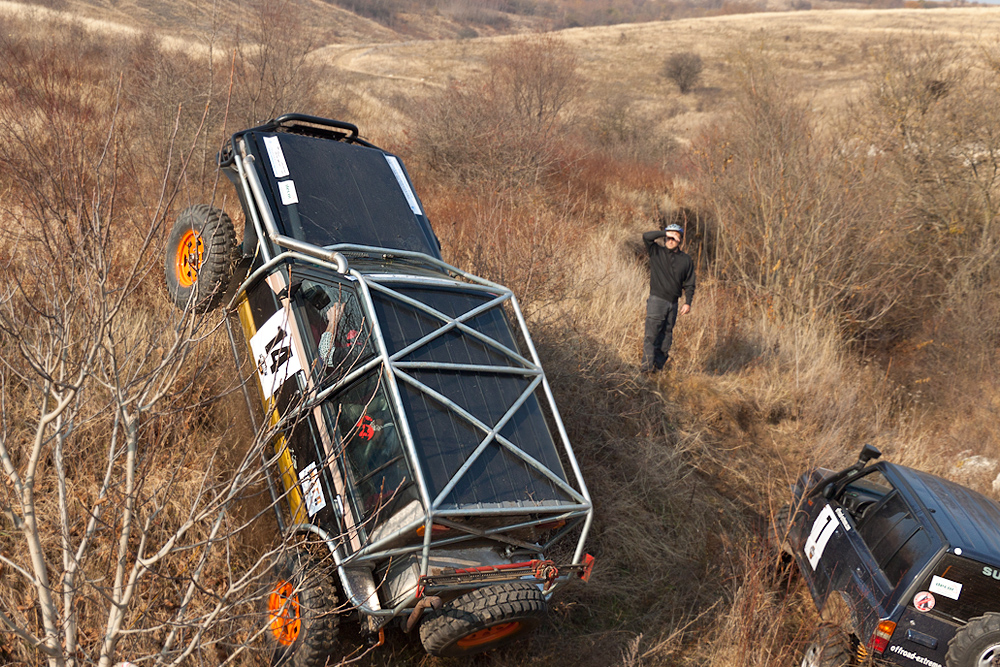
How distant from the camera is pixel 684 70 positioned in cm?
3656

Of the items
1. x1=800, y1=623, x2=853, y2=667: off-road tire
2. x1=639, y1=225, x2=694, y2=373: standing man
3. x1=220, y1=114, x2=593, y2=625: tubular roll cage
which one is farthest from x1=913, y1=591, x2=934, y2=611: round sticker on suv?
x1=639, y1=225, x2=694, y2=373: standing man

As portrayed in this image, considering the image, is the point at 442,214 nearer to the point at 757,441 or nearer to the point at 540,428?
the point at 757,441

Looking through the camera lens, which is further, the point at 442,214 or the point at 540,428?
the point at 442,214

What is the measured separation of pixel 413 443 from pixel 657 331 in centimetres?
492

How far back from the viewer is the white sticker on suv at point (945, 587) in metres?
4.35

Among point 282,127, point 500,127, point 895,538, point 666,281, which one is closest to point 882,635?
point 895,538

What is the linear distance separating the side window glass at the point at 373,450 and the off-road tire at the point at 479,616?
589 millimetres

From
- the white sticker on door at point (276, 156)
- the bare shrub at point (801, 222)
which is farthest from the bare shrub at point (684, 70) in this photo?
the white sticker on door at point (276, 156)

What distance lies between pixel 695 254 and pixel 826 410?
204 inches

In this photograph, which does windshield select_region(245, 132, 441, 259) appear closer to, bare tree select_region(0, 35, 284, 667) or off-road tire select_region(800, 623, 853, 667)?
bare tree select_region(0, 35, 284, 667)

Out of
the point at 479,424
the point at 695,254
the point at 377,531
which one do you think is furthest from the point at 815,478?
the point at 695,254

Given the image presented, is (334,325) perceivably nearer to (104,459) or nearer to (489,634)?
(489,634)

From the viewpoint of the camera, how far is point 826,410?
30.0ft

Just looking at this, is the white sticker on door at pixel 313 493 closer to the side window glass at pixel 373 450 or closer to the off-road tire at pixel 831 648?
the side window glass at pixel 373 450
